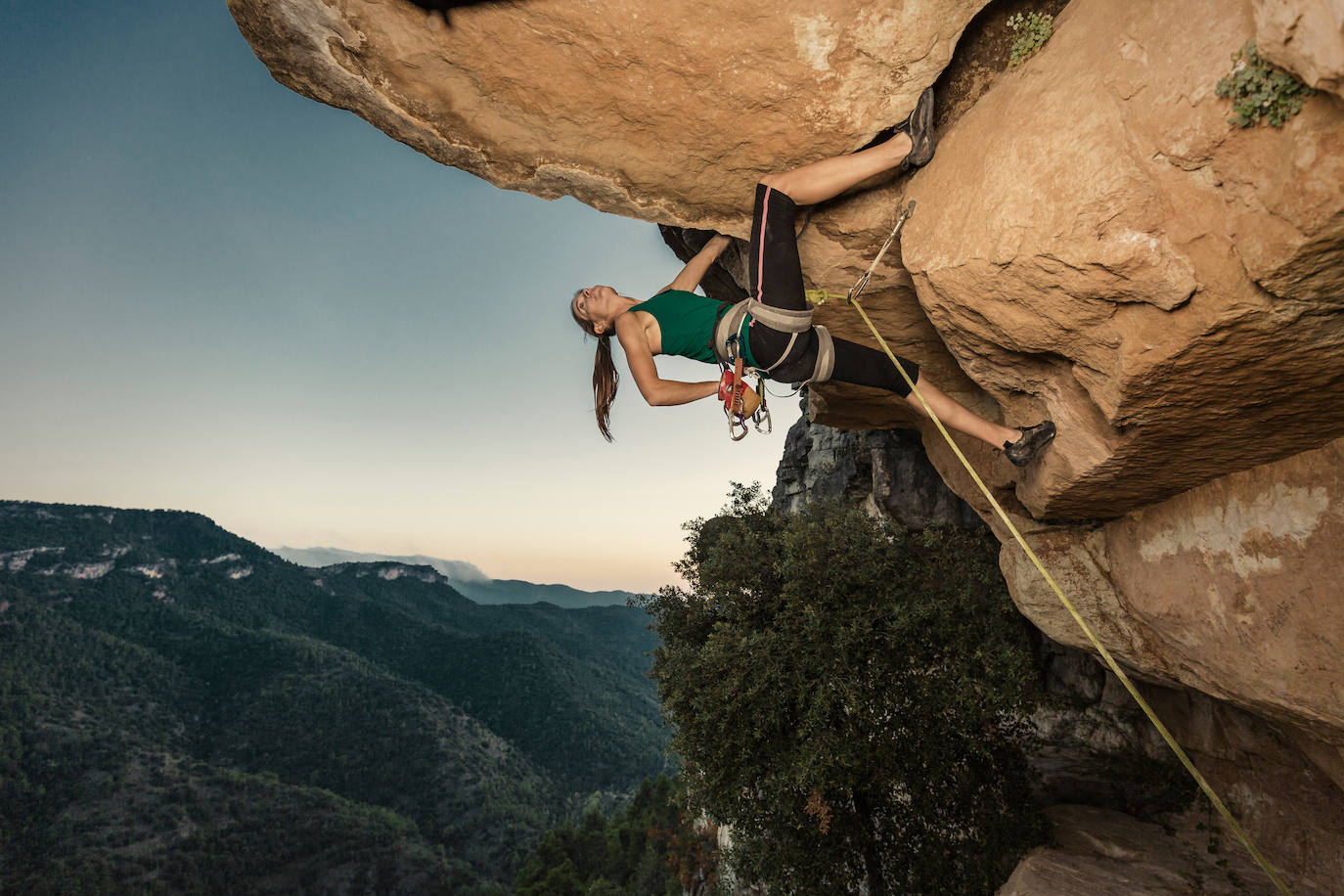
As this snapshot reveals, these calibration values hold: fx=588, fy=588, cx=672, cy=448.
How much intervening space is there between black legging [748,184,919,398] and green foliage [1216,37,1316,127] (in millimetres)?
1955

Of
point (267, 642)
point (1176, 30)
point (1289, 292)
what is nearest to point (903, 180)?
point (1176, 30)

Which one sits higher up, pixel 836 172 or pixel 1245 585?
pixel 836 172

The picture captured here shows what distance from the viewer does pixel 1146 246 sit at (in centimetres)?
247

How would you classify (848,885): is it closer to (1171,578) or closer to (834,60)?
(1171,578)

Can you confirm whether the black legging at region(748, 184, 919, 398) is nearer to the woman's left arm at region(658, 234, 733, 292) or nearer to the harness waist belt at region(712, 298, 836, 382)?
the harness waist belt at region(712, 298, 836, 382)

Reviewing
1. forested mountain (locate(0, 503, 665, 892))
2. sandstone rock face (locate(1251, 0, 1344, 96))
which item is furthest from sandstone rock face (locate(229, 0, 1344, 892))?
forested mountain (locate(0, 503, 665, 892))

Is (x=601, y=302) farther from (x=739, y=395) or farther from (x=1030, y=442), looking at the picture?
(x=1030, y=442)

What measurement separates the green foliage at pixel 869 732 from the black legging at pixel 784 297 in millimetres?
5564

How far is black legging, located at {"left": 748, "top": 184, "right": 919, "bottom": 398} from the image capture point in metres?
3.59

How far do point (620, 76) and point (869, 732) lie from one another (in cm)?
829

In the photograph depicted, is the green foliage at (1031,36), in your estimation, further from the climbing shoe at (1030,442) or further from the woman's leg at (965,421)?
the climbing shoe at (1030,442)

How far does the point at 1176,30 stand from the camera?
2.18 meters

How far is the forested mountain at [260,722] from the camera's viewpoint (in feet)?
152

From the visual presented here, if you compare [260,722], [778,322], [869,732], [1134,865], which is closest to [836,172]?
[778,322]
